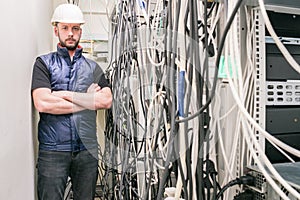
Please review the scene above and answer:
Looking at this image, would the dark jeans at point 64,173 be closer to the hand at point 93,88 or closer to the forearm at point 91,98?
the forearm at point 91,98

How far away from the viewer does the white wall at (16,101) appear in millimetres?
1223

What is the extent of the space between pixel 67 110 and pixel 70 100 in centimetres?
7

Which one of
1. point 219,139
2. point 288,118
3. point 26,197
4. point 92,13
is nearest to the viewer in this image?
point 219,139

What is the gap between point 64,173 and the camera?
2006 mm

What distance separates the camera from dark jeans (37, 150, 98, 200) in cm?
195

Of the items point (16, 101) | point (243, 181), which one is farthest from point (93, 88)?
point (243, 181)

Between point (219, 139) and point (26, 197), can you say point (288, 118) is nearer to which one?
point (219, 139)

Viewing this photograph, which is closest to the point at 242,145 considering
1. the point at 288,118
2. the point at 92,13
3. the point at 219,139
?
the point at 219,139

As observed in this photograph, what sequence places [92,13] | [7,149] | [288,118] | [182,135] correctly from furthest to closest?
[92,13], [7,149], [288,118], [182,135]

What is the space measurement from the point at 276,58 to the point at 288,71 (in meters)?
0.08

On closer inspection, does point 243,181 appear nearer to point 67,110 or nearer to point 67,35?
point 67,110

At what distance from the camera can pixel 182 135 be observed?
0.71m

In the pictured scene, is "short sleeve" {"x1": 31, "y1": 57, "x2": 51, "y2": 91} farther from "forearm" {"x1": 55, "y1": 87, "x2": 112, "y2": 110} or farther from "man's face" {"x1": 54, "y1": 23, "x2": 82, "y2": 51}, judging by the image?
"man's face" {"x1": 54, "y1": 23, "x2": 82, "y2": 51}

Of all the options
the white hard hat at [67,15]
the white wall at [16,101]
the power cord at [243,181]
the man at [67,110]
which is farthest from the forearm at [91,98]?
the power cord at [243,181]
